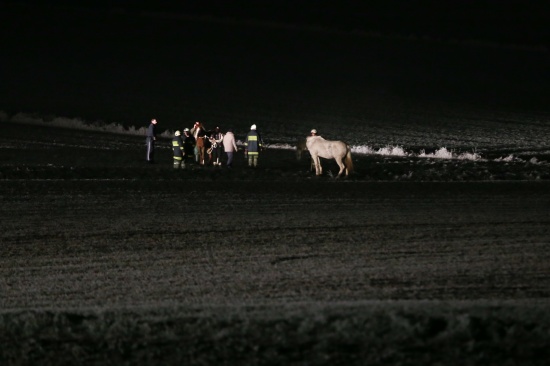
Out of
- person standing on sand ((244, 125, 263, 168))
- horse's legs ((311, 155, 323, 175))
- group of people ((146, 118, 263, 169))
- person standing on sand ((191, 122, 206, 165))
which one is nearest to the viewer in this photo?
horse's legs ((311, 155, 323, 175))

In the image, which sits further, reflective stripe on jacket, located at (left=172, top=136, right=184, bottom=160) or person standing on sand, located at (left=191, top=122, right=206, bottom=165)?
person standing on sand, located at (left=191, top=122, right=206, bottom=165)

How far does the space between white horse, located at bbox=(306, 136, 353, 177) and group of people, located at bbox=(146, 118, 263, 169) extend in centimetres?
200

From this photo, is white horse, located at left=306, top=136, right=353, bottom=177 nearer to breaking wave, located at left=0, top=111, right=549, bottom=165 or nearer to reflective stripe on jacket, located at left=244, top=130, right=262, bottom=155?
reflective stripe on jacket, located at left=244, top=130, right=262, bottom=155

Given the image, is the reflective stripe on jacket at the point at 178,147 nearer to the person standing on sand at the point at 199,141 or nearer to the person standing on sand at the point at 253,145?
the person standing on sand at the point at 199,141

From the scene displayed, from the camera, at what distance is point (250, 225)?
18.5 m

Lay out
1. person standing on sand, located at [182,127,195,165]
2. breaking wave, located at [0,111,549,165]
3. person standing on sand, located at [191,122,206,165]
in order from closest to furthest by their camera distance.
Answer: person standing on sand, located at [191,122,206,165] → person standing on sand, located at [182,127,195,165] → breaking wave, located at [0,111,549,165]

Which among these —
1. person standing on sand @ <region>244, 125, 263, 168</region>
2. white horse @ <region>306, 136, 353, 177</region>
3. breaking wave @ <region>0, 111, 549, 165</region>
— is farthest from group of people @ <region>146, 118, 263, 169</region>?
breaking wave @ <region>0, 111, 549, 165</region>

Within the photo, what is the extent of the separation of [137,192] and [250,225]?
595 centimetres

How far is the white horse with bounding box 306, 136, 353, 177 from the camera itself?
26844 millimetres

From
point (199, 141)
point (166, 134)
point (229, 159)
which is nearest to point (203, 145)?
point (199, 141)

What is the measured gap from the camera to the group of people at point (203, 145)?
1141 inches

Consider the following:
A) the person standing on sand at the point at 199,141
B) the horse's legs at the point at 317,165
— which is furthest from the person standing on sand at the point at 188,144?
the horse's legs at the point at 317,165

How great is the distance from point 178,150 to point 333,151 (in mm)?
4561

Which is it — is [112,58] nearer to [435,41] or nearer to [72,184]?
[435,41]
